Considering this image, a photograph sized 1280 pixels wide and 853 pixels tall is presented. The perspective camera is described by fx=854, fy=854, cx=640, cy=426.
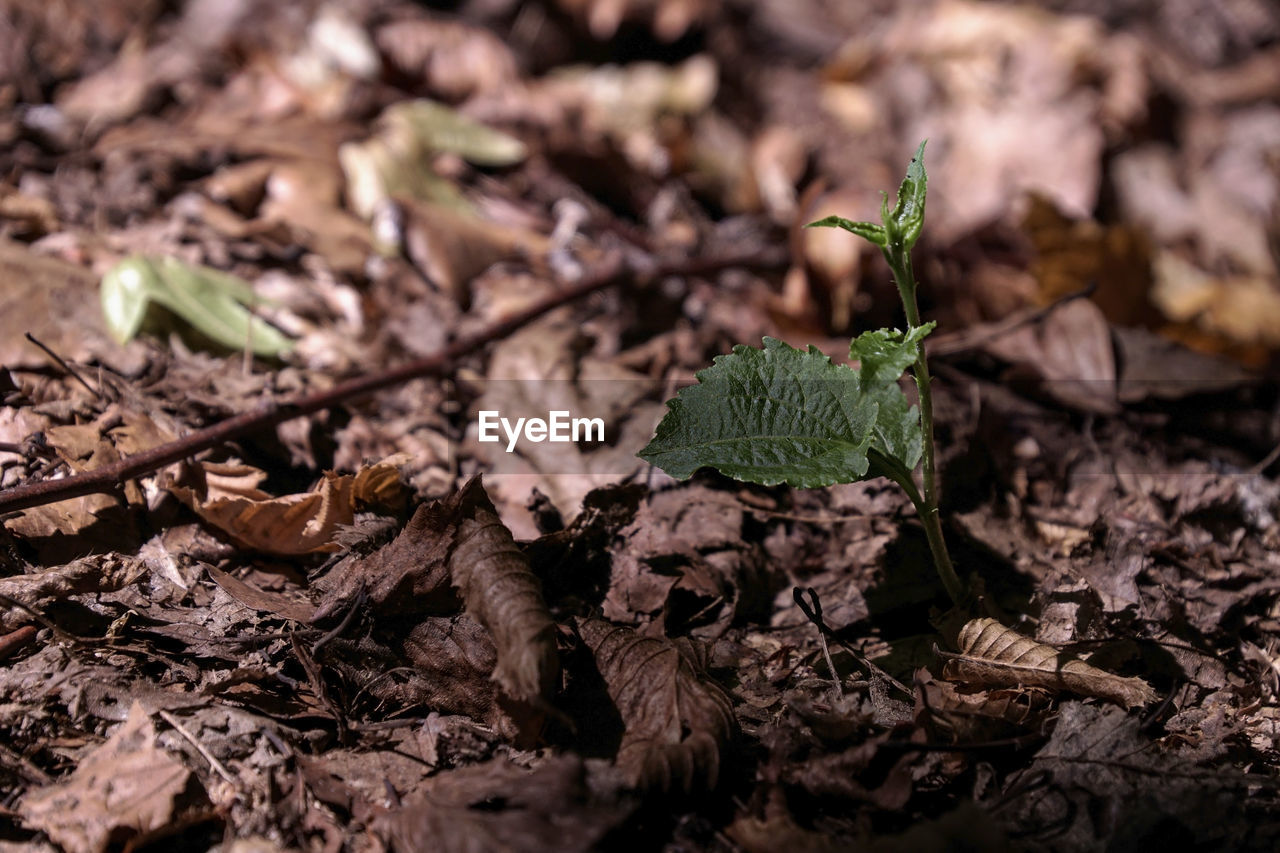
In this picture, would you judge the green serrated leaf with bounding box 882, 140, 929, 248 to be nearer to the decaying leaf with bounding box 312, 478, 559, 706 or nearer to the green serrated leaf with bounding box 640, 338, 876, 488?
the green serrated leaf with bounding box 640, 338, 876, 488

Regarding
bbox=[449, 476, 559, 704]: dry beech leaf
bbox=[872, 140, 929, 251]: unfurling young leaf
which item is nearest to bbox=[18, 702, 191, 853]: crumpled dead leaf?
bbox=[449, 476, 559, 704]: dry beech leaf

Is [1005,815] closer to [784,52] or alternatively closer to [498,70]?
[498,70]

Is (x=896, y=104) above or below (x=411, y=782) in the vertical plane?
above

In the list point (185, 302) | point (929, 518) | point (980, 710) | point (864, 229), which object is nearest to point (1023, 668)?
→ point (980, 710)

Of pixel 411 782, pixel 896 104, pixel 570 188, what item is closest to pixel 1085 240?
pixel 896 104

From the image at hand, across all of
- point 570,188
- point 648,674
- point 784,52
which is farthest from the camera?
point 784,52

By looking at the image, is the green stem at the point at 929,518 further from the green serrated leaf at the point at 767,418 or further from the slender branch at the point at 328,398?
the slender branch at the point at 328,398
